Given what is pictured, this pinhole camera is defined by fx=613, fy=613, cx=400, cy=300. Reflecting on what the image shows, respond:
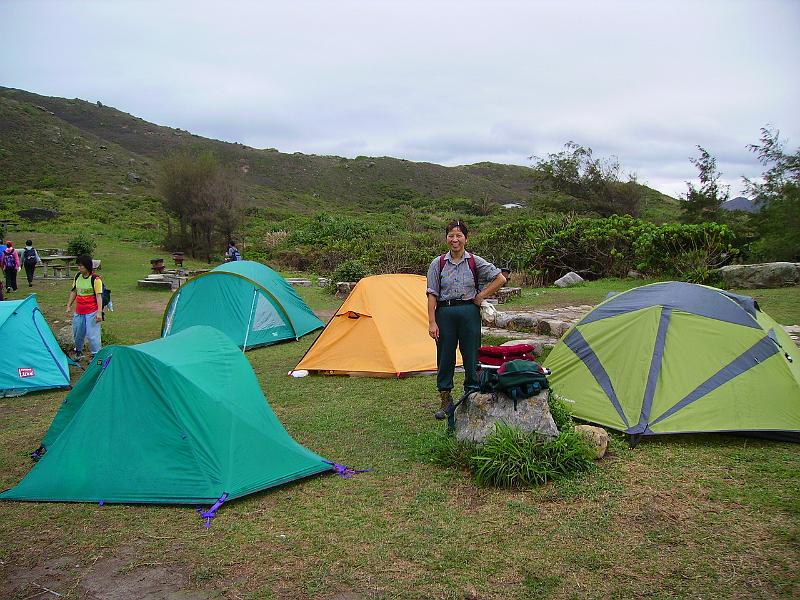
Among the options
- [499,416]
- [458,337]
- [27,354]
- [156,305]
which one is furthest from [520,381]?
[156,305]

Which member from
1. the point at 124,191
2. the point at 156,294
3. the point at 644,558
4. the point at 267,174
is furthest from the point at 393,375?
the point at 267,174

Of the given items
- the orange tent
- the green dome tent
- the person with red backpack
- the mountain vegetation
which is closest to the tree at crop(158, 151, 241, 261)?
the mountain vegetation

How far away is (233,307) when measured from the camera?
413 inches

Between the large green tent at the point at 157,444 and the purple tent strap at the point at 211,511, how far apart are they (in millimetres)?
37

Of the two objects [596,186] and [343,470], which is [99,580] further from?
[596,186]

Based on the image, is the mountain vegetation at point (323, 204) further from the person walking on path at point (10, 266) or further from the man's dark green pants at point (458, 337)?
the man's dark green pants at point (458, 337)

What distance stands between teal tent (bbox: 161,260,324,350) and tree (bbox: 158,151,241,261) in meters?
17.3

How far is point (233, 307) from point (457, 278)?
6.29 m

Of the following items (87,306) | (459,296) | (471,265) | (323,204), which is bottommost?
(87,306)

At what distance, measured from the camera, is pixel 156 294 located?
57.4 feet

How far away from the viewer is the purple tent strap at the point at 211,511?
399 cm

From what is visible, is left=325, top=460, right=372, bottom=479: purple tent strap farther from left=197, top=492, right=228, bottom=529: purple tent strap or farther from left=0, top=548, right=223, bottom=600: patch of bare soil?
left=0, top=548, right=223, bottom=600: patch of bare soil

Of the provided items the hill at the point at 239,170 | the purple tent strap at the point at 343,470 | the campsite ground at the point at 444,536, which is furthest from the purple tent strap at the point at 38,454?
the hill at the point at 239,170

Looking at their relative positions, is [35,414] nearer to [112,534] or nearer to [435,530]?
[112,534]
